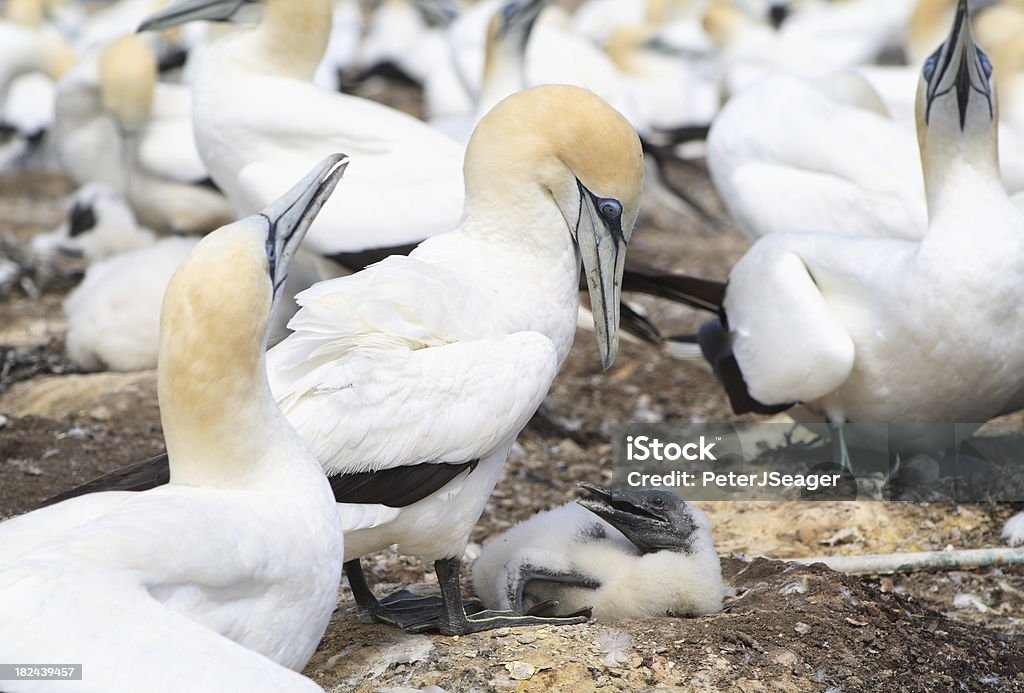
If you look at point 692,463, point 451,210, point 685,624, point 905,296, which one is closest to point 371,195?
point 451,210

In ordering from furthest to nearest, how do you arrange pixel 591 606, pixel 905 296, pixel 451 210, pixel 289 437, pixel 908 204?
1. pixel 908 204
2. pixel 451 210
3. pixel 905 296
4. pixel 591 606
5. pixel 289 437

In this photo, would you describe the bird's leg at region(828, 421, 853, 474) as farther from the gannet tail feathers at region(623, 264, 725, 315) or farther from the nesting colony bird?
the nesting colony bird

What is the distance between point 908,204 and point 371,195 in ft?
7.04

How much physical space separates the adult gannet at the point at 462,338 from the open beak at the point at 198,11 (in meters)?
2.37

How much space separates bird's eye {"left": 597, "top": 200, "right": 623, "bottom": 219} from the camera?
3.80 meters

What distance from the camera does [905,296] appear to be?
4629 mm

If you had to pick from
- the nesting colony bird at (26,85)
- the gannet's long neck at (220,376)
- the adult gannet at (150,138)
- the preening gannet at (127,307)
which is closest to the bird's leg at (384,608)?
the gannet's long neck at (220,376)

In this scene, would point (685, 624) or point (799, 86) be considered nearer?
point (685, 624)

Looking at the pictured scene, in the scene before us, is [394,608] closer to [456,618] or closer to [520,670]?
[456,618]

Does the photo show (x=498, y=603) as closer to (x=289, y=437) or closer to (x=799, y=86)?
(x=289, y=437)

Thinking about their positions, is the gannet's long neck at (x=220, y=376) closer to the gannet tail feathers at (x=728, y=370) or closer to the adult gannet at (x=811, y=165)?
the gannet tail feathers at (x=728, y=370)

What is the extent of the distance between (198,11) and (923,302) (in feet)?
10.3

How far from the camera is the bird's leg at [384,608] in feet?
12.0

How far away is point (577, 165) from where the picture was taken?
3.77 m
